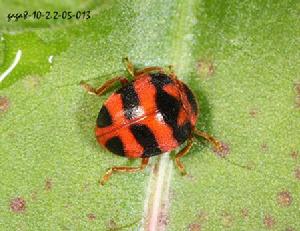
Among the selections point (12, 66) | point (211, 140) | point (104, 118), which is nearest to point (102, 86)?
point (104, 118)

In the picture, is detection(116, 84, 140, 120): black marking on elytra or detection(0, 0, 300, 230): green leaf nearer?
detection(116, 84, 140, 120): black marking on elytra

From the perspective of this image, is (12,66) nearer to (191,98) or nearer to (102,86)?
(102,86)

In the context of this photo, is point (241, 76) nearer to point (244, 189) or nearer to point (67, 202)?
point (244, 189)

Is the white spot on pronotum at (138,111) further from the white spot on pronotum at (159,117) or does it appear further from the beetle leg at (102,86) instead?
the beetle leg at (102,86)

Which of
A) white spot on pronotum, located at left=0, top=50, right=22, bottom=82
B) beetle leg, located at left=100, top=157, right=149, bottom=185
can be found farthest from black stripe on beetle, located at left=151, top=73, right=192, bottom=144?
white spot on pronotum, located at left=0, top=50, right=22, bottom=82

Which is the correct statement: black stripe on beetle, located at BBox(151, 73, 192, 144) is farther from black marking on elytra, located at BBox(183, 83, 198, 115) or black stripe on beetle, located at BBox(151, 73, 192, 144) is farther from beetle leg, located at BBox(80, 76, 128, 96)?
beetle leg, located at BBox(80, 76, 128, 96)

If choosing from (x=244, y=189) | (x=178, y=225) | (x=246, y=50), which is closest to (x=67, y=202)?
(x=178, y=225)
